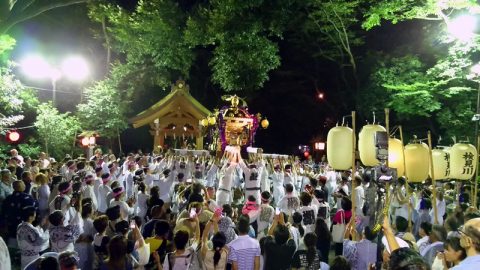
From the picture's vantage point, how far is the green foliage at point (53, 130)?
21.2 m

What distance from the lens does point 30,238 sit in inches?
248

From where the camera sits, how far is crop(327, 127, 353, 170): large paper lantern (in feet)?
→ 24.6

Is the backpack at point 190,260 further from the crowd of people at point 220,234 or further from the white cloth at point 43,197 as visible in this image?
the white cloth at point 43,197

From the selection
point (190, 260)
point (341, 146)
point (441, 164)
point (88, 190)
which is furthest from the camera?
point (88, 190)

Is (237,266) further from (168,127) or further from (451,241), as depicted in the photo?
(168,127)

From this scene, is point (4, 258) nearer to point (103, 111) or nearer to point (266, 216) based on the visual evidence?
point (266, 216)

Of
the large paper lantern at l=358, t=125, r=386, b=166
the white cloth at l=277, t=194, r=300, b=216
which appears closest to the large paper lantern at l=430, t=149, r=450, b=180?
the large paper lantern at l=358, t=125, r=386, b=166

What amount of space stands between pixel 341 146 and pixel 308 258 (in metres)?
2.44

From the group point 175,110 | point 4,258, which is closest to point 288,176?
point 4,258

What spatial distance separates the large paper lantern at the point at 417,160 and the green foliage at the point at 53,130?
17325mm

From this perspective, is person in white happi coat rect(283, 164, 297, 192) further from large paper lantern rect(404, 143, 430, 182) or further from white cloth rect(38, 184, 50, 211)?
white cloth rect(38, 184, 50, 211)

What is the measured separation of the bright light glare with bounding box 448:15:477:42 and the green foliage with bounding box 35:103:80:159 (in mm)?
16730

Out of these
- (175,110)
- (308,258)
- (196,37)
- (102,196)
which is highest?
(196,37)

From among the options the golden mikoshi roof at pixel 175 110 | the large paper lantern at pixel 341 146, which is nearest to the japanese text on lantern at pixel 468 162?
the large paper lantern at pixel 341 146
